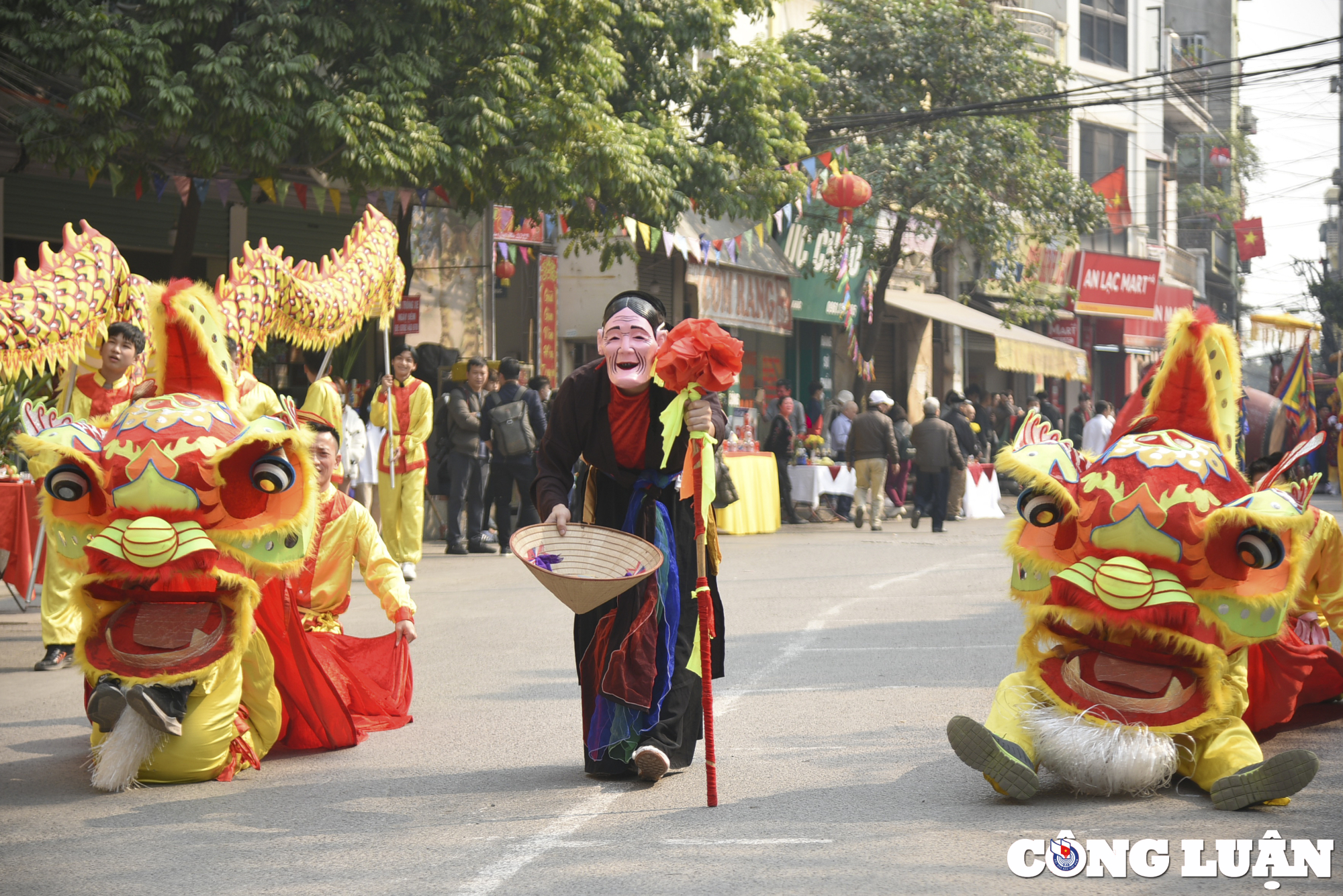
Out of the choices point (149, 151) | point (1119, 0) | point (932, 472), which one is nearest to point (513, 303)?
point (932, 472)

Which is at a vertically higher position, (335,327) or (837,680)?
(335,327)

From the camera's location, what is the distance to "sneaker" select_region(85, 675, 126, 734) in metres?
5.47

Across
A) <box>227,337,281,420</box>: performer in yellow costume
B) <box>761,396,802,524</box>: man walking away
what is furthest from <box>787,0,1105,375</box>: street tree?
<box>227,337,281,420</box>: performer in yellow costume

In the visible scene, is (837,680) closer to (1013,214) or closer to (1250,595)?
(1250,595)

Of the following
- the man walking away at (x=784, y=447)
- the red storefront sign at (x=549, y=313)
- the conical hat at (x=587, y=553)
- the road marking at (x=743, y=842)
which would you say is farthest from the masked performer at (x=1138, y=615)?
the red storefront sign at (x=549, y=313)

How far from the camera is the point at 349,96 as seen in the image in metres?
13.7

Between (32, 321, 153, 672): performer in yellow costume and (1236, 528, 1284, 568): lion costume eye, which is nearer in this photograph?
(1236, 528, 1284, 568): lion costume eye

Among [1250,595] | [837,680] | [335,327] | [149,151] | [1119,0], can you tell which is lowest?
[837,680]

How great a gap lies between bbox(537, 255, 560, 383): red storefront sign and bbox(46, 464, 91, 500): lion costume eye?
16.0m

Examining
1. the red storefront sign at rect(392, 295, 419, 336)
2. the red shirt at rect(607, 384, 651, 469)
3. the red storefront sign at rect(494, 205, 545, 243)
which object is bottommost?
the red shirt at rect(607, 384, 651, 469)

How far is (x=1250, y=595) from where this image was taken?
17.0 ft

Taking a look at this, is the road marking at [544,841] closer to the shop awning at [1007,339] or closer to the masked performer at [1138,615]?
the masked performer at [1138,615]

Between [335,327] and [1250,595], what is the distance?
5.62 metres

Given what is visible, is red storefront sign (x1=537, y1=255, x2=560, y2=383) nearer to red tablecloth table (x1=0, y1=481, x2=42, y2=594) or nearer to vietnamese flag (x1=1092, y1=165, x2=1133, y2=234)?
red tablecloth table (x1=0, y1=481, x2=42, y2=594)
